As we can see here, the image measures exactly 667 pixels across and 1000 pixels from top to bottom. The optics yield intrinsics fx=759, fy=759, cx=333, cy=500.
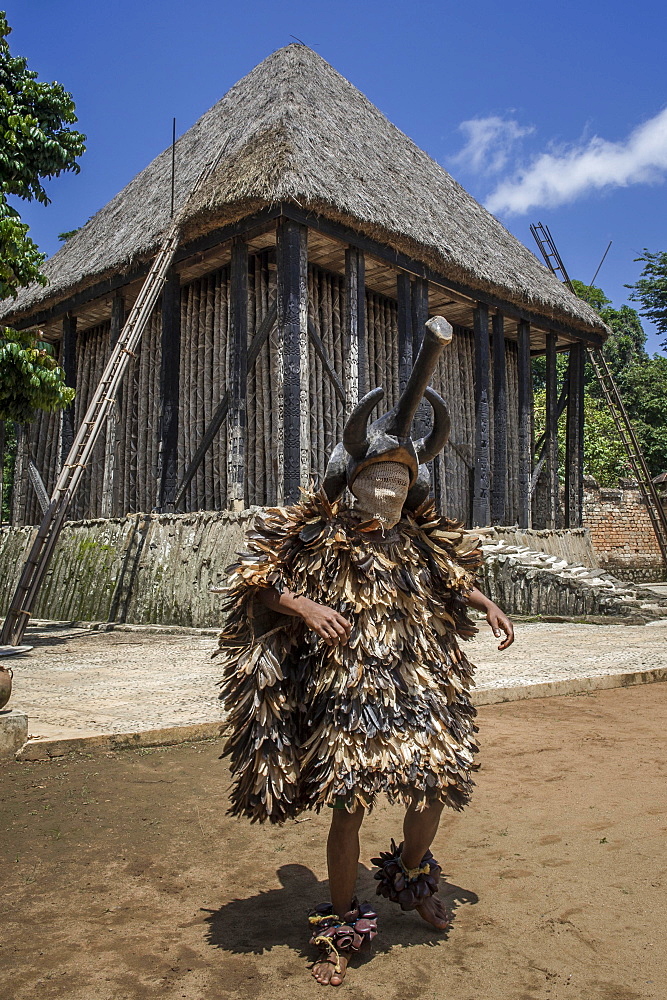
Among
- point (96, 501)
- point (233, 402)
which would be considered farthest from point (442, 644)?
point (96, 501)

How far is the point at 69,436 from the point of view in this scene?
41.4 ft

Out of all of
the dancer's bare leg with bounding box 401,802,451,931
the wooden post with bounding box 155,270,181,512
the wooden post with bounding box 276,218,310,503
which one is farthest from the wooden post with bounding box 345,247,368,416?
the dancer's bare leg with bounding box 401,802,451,931

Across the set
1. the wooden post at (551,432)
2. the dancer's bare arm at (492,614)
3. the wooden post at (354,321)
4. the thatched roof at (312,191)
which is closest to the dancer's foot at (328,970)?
the dancer's bare arm at (492,614)

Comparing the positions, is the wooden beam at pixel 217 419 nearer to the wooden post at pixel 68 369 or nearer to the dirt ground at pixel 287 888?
the wooden post at pixel 68 369

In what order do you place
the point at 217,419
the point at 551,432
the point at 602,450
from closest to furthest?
the point at 217,419 → the point at 551,432 → the point at 602,450

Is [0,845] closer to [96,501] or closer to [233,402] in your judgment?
[233,402]

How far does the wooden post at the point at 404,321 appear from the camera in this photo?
1115 cm

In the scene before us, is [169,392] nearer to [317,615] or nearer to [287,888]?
[287,888]

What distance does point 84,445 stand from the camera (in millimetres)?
9742

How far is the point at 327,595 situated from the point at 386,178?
10077mm

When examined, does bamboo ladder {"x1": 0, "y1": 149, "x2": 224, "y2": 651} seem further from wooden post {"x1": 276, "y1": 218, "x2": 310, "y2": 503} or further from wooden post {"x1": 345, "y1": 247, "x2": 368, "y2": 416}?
wooden post {"x1": 345, "y1": 247, "x2": 368, "y2": 416}

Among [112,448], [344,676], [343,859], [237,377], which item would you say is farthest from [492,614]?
[112,448]

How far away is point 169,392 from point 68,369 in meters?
2.81

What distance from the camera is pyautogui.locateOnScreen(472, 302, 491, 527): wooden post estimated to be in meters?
12.6
